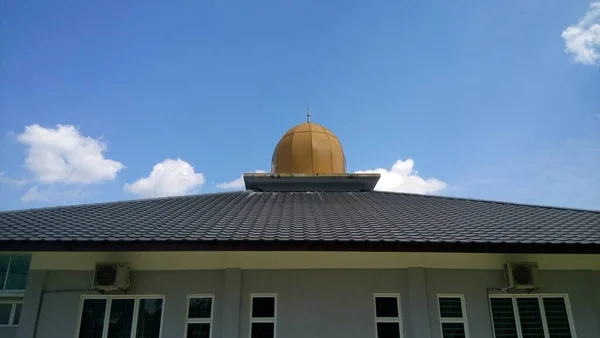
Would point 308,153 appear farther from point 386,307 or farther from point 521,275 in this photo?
point 521,275

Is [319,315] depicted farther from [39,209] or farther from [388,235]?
[39,209]

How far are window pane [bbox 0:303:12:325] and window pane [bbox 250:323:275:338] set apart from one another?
15.1 feet

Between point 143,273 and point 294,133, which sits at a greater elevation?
point 294,133

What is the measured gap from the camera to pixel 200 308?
696cm

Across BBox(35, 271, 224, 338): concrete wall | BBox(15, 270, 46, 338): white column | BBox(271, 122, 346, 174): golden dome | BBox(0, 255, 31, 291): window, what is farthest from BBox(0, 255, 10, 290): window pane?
BBox(271, 122, 346, 174): golden dome

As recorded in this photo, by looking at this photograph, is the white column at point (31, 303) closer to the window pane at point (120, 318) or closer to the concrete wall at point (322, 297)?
the window pane at point (120, 318)

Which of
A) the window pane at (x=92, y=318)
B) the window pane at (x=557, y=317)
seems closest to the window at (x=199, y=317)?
the window pane at (x=92, y=318)

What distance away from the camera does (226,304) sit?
678cm

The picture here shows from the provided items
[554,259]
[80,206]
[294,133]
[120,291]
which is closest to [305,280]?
[120,291]

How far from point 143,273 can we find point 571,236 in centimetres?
738

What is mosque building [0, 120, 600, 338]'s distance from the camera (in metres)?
6.58

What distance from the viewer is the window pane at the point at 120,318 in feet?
22.5

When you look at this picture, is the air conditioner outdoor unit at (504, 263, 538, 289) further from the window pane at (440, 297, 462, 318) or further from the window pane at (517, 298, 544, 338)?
the window pane at (440, 297, 462, 318)

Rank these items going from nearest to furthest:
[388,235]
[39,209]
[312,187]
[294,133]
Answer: [388,235]
[39,209]
[312,187]
[294,133]
